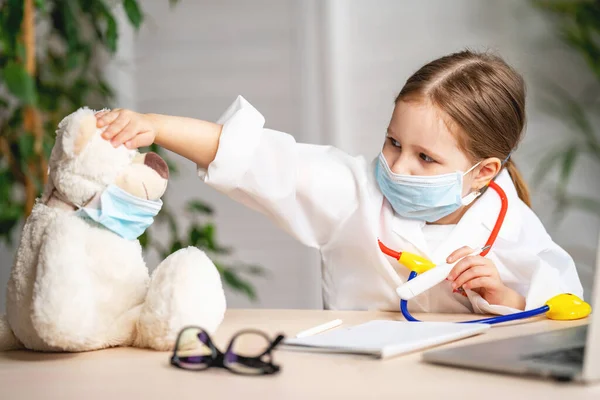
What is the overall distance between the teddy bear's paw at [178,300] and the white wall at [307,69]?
1.69 m

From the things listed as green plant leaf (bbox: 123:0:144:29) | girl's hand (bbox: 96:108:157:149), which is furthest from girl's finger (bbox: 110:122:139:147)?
green plant leaf (bbox: 123:0:144:29)

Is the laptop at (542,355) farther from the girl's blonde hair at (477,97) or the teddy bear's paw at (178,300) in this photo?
A: the girl's blonde hair at (477,97)

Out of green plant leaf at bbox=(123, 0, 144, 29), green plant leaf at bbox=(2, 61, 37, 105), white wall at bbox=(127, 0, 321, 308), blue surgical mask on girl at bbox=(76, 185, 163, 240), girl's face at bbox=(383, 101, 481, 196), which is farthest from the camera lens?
white wall at bbox=(127, 0, 321, 308)

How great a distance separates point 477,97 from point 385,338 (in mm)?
609

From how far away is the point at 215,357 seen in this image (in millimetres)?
711

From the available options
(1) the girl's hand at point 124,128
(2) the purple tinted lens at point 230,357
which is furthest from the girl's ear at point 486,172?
(2) the purple tinted lens at point 230,357

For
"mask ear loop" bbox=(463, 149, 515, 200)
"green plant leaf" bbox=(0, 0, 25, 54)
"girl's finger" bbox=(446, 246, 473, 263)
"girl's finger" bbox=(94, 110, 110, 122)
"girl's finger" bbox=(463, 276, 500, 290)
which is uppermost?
"green plant leaf" bbox=(0, 0, 25, 54)

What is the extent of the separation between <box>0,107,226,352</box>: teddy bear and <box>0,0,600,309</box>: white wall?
5.50 feet

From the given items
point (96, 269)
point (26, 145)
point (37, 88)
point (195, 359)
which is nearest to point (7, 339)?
point (96, 269)

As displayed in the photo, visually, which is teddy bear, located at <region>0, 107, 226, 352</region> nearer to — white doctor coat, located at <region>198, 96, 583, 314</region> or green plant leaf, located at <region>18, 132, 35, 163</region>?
white doctor coat, located at <region>198, 96, 583, 314</region>

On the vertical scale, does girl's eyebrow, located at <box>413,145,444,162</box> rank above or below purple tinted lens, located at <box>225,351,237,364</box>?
above

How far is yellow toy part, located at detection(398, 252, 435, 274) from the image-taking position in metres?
1.14

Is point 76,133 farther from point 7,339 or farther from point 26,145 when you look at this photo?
point 26,145

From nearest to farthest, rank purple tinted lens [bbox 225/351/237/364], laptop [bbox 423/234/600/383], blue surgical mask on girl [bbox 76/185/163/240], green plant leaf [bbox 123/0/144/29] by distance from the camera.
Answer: laptop [bbox 423/234/600/383], purple tinted lens [bbox 225/351/237/364], blue surgical mask on girl [bbox 76/185/163/240], green plant leaf [bbox 123/0/144/29]
